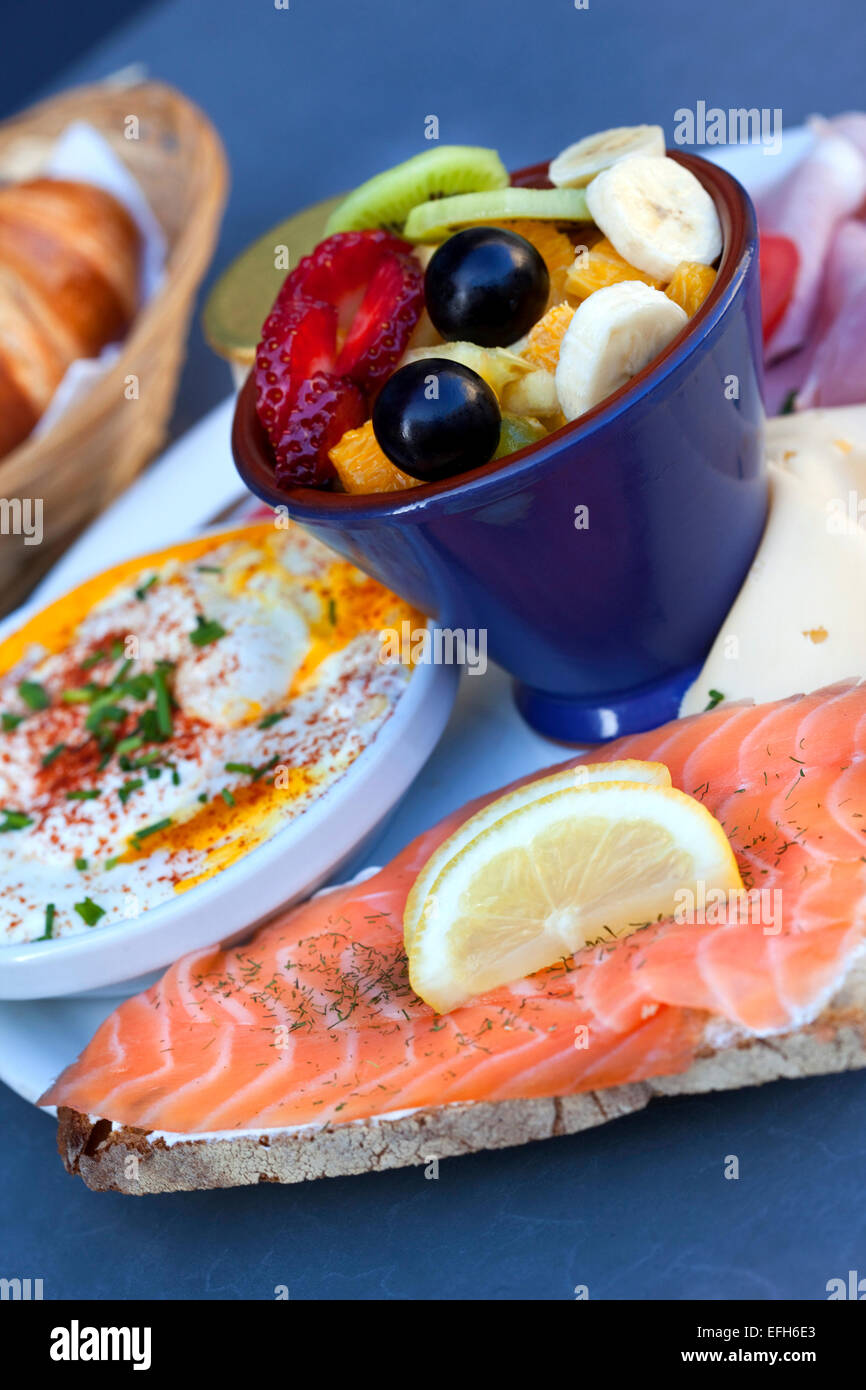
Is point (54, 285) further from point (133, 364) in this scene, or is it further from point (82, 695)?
point (82, 695)

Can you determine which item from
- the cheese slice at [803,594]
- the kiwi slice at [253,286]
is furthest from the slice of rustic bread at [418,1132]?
the kiwi slice at [253,286]

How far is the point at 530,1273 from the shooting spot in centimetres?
143

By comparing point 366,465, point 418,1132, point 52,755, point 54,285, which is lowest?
point 418,1132

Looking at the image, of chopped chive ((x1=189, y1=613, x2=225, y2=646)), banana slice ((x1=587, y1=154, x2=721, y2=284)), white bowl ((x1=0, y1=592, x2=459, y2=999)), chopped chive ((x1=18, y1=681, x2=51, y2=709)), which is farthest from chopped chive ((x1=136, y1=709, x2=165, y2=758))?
banana slice ((x1=587, y1=154, x2=721, y2=284))

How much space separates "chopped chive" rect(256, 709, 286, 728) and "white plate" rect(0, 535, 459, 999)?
23 cm

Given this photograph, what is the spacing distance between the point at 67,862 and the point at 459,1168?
2.61ft

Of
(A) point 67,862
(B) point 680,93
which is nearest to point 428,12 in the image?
(B) point 680,93

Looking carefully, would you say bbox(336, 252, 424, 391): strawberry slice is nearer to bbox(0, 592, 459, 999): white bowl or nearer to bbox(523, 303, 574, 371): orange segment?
bbox(523, 303, 574, 371): orange segment

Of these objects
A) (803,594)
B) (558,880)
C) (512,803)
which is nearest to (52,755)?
(512,803)

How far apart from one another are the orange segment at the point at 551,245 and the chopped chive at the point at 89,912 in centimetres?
109

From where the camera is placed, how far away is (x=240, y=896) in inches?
70.3

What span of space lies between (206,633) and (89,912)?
0.56 meters

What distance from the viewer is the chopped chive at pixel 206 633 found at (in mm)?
2150
